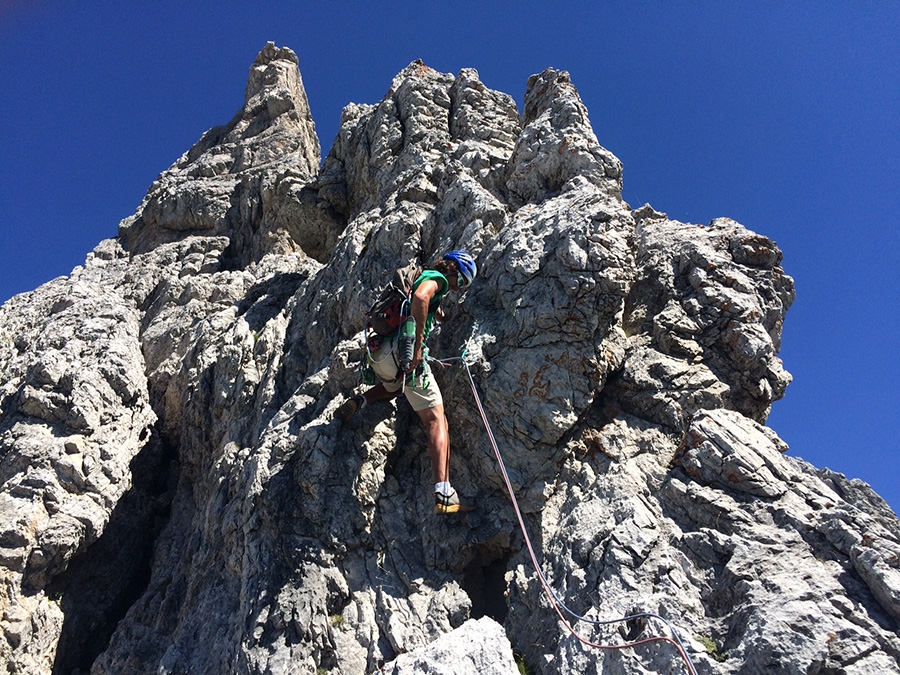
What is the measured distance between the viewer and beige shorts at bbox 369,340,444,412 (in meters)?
8.80

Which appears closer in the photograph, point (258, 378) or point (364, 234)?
point (258, 378)

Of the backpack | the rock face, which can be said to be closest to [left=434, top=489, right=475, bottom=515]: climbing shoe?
the rock face

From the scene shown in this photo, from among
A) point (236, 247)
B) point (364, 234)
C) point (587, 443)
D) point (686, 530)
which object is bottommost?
point (686, 530)

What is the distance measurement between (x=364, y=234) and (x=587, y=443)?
8.87 metres

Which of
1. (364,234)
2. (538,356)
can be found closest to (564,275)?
(538,356)

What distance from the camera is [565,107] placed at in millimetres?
13609

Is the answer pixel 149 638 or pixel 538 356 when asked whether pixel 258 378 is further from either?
pixel 538 356

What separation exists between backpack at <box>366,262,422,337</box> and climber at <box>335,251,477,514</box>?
0.13 metres

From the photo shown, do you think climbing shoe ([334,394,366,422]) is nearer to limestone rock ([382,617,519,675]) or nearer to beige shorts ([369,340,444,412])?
beige shorts ([369,340,444,412])

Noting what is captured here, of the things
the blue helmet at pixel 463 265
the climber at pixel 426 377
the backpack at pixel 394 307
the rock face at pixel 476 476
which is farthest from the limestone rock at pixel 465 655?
the blue helmet at pixel 463 265

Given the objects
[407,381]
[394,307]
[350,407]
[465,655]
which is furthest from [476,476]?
[394,307]

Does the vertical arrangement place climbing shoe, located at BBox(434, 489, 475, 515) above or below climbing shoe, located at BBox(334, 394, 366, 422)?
below

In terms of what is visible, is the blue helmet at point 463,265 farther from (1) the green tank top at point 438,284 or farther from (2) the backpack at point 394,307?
(2) the backpack at point 394,307

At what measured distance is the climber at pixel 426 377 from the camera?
27.7ft
